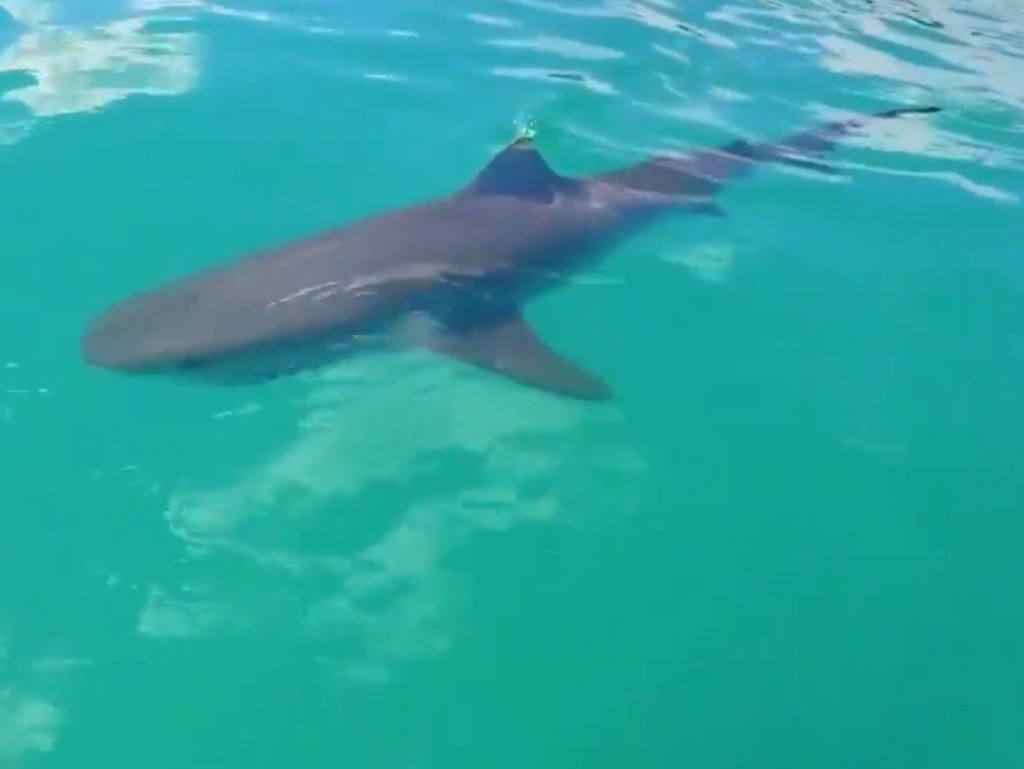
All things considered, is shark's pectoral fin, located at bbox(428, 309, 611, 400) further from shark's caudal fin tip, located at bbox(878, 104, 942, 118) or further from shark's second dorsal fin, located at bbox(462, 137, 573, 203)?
shark's caudal fin tip, located at bbox(878, 104, 942, 118)

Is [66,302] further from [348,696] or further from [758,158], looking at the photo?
[758,158]

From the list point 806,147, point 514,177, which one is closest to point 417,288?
point 514,177

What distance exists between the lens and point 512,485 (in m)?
5.52

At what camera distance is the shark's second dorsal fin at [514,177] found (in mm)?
6641

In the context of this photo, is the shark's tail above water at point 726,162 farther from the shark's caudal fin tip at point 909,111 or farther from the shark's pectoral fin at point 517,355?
the shark's pectoral fin at point 517,355

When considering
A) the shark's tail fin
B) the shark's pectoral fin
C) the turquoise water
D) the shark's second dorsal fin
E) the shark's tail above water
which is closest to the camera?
the turquoise water

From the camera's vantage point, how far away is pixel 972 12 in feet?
39.3

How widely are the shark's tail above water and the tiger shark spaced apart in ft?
0.06

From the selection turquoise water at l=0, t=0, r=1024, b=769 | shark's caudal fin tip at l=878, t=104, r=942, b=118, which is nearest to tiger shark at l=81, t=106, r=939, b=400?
turquoise water at l=0, t=0, r=1024, b=769

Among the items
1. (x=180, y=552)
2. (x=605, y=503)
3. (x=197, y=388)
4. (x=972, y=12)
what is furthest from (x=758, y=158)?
(x=972, y=12)

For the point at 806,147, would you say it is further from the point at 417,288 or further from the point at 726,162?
A: the point at 417,288

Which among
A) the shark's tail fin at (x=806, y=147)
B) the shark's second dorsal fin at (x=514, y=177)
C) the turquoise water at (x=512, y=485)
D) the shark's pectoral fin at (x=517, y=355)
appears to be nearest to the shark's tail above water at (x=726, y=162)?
the shark's tail fin at (x=806, y=147)

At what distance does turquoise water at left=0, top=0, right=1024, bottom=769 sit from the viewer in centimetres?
463

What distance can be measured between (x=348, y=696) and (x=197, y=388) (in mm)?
1545
